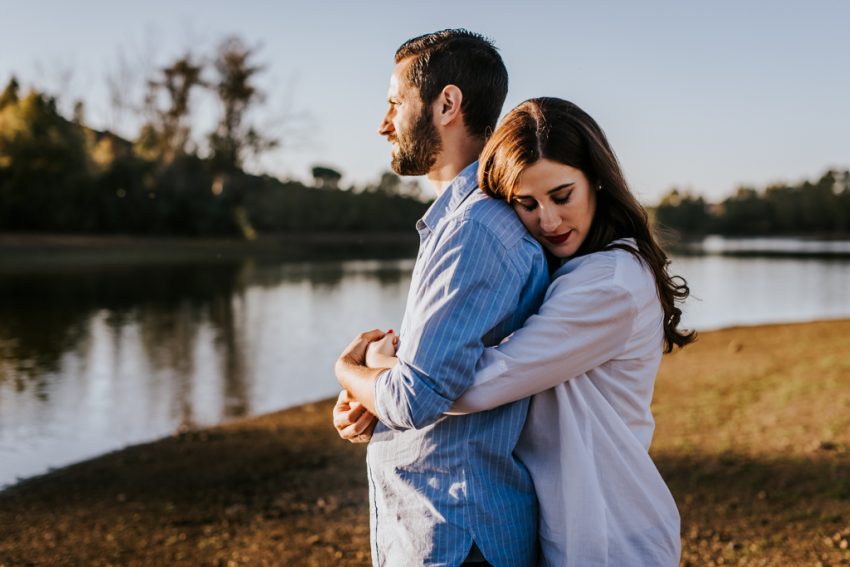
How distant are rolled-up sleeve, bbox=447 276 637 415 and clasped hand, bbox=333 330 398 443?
26 cm

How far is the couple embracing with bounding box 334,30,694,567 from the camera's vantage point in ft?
5.03

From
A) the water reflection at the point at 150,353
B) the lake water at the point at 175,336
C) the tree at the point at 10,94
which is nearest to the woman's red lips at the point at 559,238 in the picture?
the lake water at the point at 175,336

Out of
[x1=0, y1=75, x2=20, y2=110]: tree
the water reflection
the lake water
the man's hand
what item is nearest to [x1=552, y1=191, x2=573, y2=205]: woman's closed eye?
the man's hand

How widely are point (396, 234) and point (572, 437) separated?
7111 cm

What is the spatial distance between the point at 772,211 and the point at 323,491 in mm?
95946

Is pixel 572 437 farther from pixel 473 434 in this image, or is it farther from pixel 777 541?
pixel 777 541

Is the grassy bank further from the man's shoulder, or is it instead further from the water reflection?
the man's shoulder

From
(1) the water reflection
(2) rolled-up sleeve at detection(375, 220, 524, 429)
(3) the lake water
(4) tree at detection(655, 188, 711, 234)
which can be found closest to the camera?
(2) rolled-up sleeve at detection(375, 220, 524, 429)

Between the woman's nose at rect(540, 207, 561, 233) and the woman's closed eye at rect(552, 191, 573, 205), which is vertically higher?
the woman's closed eye at rect(552, 191, 573, 205)

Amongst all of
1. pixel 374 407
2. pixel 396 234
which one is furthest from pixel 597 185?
pixel 396 234

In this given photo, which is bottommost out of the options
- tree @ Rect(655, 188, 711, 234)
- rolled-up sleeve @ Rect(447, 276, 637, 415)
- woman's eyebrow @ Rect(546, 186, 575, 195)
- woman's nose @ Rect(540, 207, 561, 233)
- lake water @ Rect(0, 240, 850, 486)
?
tree @ Rect(655, 188, 711, 234)

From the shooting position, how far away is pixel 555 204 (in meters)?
1.68

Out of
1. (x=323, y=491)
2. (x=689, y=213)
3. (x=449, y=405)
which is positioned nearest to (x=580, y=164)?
(x=449, y=405)

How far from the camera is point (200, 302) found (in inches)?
802
